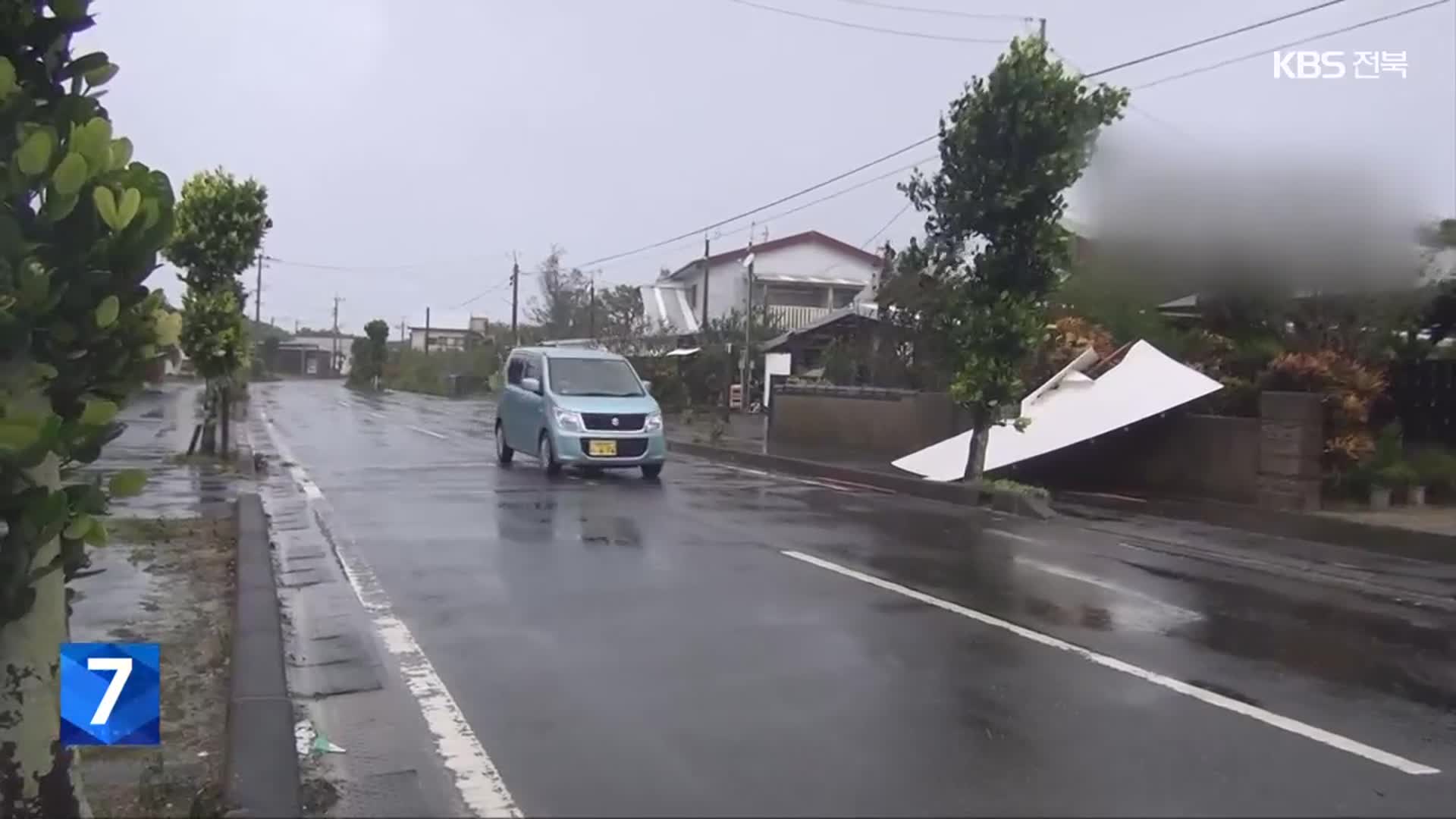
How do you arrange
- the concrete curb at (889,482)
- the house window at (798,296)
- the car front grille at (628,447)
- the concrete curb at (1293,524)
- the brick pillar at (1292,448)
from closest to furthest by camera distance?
the concrete curb at (1293,524) → the brick pillar at (1292,448) → the concrete curb at (889,482) → the car front grille at (628,447) → the house window at (798,296)

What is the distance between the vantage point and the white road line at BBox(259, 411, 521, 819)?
4.95 metres

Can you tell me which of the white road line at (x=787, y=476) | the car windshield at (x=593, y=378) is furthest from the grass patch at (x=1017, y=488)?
the car windshield at (x=593, y=378)

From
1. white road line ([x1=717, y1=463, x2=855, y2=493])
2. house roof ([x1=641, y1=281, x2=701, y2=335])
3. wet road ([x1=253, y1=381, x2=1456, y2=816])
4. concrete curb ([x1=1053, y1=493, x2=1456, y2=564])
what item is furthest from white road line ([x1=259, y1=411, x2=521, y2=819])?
house roof ([x1=641, y1=281, x2=701, y2=335])

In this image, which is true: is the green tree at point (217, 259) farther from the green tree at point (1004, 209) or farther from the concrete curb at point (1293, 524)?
the concrete curb at point (1293, 524)

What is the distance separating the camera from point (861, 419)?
24906mm

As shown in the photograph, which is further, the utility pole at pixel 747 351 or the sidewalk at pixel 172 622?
the utility pole at pixel 747 351

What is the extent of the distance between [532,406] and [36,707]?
14312mm

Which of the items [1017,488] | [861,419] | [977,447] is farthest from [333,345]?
[1017,488]

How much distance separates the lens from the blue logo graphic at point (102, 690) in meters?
4.21

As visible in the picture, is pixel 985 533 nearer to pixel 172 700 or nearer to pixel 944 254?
pixel 944 254

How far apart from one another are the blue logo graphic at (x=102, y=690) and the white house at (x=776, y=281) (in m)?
43.3

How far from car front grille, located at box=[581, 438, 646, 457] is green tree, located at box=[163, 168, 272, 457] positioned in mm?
4879

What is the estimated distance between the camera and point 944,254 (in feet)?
55.7

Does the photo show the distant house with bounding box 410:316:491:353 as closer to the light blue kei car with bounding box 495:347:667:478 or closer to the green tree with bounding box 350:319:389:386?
the green tree with bounding box 350:319:389:386
